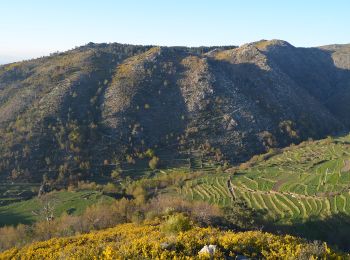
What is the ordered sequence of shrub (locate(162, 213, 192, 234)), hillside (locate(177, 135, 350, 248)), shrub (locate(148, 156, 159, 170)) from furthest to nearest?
shrub (locate(148, 156, 159, 170)), hillside (locate(177, 135, 350, 248)), shrub (locate(162, 213, 192, 234))

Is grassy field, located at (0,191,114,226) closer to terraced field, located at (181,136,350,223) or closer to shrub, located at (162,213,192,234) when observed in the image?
terraced field, located at (181,136,350,223)

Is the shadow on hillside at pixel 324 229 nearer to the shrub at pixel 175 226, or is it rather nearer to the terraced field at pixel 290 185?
the terraced field at pixel 290 185

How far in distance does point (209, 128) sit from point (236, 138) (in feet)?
28.1

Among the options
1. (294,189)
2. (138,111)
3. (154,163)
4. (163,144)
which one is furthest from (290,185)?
(138,111)

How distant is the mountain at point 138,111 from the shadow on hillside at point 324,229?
53.2 metres

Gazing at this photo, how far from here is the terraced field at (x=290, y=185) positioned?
217 feet

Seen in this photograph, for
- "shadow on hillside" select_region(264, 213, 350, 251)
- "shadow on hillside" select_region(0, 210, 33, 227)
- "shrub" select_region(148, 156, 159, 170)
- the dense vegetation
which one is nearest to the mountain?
the dense vegetation

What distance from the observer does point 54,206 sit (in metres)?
Result: 76.4

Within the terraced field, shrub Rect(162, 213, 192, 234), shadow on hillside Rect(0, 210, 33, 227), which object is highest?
shrub Rect(162, 213, 192, 234)

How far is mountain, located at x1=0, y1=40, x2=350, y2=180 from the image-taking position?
104 metres

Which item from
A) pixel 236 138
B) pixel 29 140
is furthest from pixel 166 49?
pixel 29 140

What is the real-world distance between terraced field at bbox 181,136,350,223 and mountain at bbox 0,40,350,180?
16.2 m

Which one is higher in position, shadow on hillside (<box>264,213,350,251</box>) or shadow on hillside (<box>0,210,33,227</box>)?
shadow on hillside (<box>264,213,350,251</box>)

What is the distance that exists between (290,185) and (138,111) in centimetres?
5479
